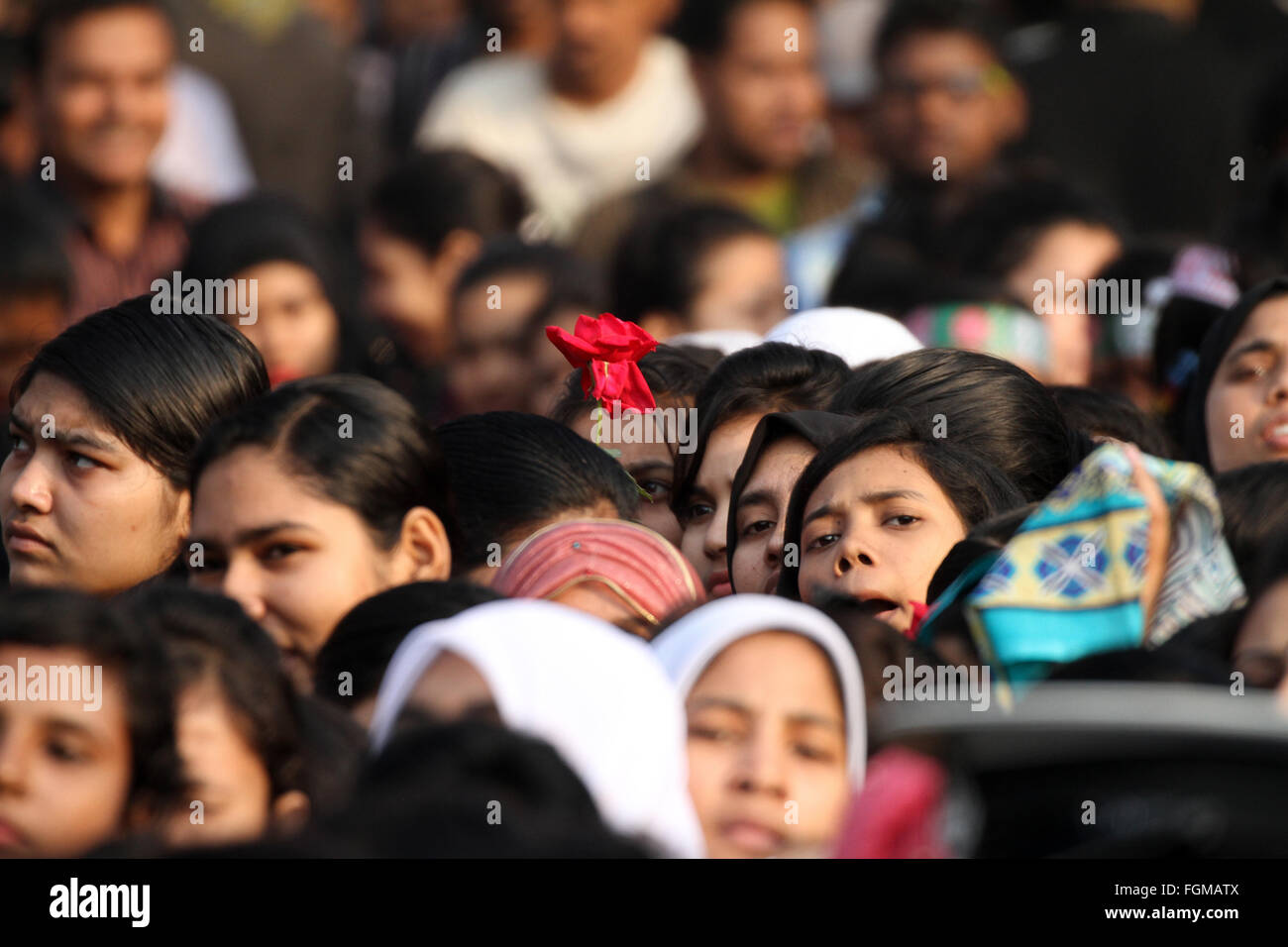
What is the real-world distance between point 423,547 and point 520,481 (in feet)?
1.25

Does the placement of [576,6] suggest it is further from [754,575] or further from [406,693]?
[406,693]

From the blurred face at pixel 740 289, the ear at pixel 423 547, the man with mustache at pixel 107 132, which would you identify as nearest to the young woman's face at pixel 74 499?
the ear at pixel 423 547

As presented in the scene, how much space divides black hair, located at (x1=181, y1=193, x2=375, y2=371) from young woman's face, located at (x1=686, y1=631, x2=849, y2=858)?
4097 millimetres

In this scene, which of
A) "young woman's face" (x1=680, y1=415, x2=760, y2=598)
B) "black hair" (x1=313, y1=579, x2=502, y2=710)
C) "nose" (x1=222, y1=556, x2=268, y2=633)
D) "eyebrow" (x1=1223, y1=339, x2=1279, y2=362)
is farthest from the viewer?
"eyebrow" (x1=1223, y1=339, x2=1279, y2=362)

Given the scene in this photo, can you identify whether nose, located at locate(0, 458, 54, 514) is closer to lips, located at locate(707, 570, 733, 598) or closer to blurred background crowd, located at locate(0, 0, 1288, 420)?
lips, located at locate(707, 570, 733, 598)

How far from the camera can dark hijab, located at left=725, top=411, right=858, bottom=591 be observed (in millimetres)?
4789

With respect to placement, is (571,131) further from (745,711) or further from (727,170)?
(745,711)

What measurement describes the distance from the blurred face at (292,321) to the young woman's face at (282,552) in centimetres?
276

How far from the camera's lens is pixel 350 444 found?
14.8ft

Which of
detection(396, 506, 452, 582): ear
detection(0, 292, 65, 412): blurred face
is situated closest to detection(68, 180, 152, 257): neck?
detection(0, 292, 65, 412): blurred face

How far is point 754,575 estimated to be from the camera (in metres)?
4.73

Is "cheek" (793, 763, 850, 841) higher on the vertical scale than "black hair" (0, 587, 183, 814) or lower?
lower

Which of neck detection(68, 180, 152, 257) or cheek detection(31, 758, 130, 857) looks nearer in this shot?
cheek detection(31, 758, 130, 857)
